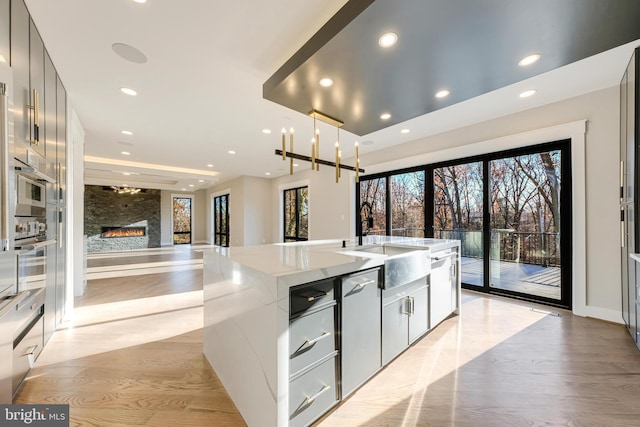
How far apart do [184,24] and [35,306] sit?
246 centimetres

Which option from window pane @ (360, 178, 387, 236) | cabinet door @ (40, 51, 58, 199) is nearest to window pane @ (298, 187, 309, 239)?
window pane @ (360, 178, 387, 236)

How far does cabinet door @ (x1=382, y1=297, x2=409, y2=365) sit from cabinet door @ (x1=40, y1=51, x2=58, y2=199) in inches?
123

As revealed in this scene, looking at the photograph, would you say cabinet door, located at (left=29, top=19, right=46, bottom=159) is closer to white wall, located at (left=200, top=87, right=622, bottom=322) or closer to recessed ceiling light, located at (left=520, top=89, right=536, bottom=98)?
recessed ceiling light, located at (left=520, top=89, right=536, bottom=98)

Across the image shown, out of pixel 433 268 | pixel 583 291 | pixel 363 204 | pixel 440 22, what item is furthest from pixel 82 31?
pixel 583 291

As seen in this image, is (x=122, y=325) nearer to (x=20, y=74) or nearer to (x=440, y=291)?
(x=20, y=74)

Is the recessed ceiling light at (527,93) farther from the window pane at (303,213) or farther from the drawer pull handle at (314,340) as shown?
the window pane at (303,213)

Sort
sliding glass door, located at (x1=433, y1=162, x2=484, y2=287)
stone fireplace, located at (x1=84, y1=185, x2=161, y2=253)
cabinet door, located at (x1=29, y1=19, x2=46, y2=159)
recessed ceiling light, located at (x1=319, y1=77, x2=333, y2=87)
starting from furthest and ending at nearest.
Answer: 1. stone fireplace, located at (x1=84, y1=185, x2=161, y2=253)
2. sliding glass door, located at (x1=433, y1=162, x2=484, y2=287)
3. recessed ceiling light, located at (x1=319, y1=77, x2=333, y2=87)
4. cabinet door, located at (x1=29, y1=19, x2=46, y2=159)

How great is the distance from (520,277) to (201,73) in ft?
16.5

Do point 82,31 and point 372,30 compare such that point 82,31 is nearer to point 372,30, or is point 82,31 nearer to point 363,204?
point 372,30

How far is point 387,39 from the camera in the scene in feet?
6.09

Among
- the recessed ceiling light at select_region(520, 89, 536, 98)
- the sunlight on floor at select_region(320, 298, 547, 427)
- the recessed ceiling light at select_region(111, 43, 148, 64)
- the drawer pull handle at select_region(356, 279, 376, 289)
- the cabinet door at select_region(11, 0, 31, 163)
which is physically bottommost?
the sunlight on floor at select_region(320, 298, 547, 427)

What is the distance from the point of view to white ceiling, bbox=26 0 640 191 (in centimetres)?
188

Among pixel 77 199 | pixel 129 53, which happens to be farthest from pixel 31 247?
pixel 77 199

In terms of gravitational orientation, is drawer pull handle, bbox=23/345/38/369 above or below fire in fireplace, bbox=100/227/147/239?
below
